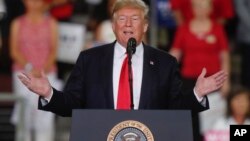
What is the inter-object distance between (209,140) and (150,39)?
151 cm

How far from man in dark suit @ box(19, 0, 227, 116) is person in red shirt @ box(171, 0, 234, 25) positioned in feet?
13.9

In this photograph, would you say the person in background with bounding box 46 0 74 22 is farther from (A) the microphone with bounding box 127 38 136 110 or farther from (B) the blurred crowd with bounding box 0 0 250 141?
(A) the microphone with bounding box 127 38 136 110

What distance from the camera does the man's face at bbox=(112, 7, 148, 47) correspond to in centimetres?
552

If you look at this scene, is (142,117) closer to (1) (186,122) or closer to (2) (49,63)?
(1) (186,122)

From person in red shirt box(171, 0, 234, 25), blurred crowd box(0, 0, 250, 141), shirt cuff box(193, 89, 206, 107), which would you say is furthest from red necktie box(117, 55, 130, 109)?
person in red shirt box(171, 0, 234, 25)

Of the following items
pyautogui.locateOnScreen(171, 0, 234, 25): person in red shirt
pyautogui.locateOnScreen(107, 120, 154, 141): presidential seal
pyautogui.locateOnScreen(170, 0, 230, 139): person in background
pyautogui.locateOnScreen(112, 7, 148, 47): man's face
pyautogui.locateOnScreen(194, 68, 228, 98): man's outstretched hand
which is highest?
pyautogui.locateOnScreen(171, 0, 234, 25): person in red shirt

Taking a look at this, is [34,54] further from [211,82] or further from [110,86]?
[211,82]

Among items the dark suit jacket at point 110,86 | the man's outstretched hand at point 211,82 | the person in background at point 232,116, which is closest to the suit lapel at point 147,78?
the dark suit jacket at point 110,86

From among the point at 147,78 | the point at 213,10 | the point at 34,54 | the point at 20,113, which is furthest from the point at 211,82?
the point at 213,10

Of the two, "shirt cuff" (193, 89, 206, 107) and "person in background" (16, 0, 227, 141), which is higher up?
"person in background" (16, 0, 227, 141)

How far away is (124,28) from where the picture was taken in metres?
5.53

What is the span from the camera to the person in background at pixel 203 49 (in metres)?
9.65

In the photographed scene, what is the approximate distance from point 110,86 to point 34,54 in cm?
413

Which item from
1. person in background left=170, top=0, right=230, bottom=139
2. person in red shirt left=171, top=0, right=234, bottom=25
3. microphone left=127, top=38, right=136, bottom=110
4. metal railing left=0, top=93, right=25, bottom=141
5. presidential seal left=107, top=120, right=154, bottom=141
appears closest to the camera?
presidential seal left=107, top=120, right=154, bottom=141
